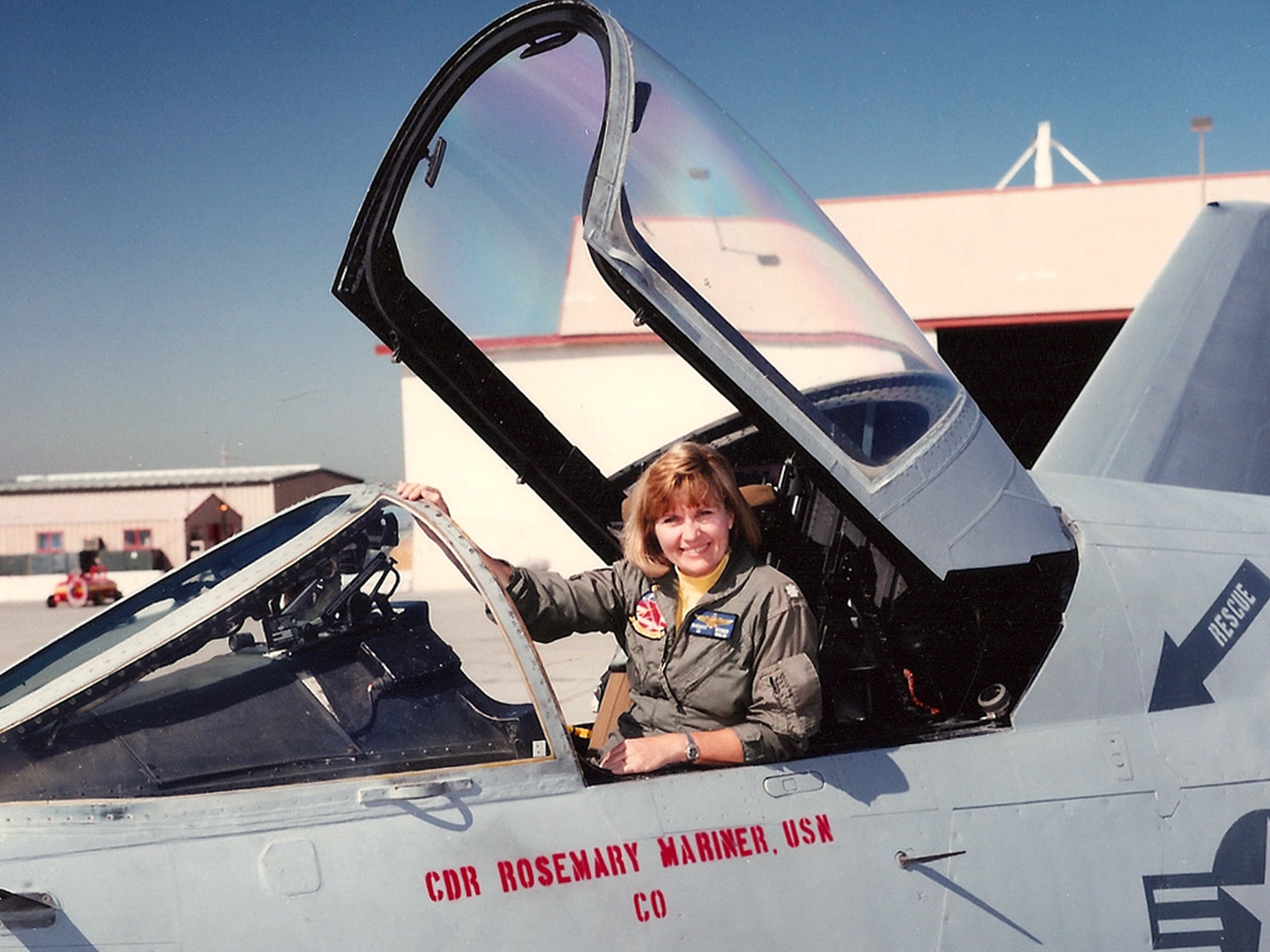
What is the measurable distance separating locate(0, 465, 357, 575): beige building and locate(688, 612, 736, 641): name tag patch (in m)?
19.5

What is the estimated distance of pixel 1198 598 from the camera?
2.47 m

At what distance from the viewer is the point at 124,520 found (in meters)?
21.7

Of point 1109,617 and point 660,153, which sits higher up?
point 660,153

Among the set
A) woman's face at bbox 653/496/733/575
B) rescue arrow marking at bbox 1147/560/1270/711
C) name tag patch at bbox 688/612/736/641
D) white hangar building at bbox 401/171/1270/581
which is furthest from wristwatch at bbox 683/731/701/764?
white hangar building at bbox 401/171/1270/581

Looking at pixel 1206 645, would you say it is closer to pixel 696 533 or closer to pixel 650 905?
pixel 696 533

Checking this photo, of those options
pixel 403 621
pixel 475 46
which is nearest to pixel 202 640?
pixel 403 621

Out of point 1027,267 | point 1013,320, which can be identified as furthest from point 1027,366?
point 1027,267

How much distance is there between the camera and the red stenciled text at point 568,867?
1789mm

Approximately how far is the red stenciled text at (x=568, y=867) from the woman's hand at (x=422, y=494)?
76 centimetres

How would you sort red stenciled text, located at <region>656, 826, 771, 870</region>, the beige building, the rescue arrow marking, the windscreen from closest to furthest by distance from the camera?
red stenciled text, located at <region>656, 826, 771, 870</region> → the windscreen → the rescue arrow marking → the beige building

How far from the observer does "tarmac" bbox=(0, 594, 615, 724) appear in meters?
5.55

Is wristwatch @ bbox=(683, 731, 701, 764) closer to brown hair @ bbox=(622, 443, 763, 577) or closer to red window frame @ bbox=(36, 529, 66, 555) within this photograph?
brown hair @ bbox=(622, 443, 763, 577)

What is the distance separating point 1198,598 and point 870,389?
1.02m

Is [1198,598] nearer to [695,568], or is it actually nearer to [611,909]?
[695,568]
